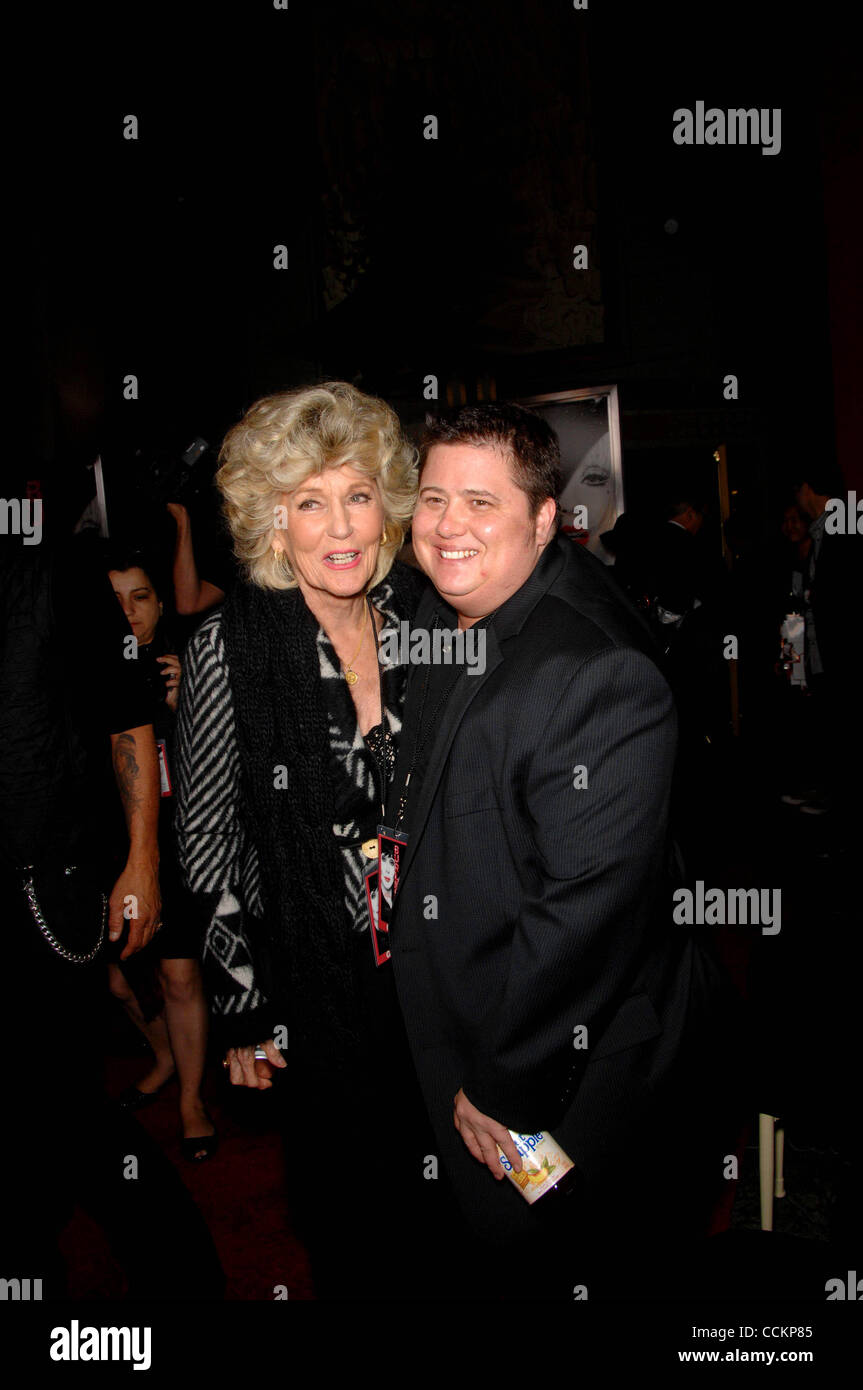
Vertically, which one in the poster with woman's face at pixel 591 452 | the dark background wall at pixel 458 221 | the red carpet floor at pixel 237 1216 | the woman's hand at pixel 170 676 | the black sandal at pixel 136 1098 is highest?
the dark background wall at pixel 458 221

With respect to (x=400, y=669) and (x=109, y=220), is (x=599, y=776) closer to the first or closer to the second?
(x=400, y=669)

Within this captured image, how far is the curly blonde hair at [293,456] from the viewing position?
1.82m

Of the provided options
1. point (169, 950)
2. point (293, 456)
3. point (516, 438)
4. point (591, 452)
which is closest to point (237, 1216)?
point (169, 950)

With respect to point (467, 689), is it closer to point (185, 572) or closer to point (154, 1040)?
point (154, 1040)

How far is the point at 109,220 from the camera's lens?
16.1 feet

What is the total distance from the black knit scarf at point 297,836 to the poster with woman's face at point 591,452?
6.20m

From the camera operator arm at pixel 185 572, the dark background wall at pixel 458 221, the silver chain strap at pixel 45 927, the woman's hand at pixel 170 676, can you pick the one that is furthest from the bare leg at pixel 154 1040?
the dark background wall at pixel 458 221

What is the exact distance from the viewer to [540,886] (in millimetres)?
1465

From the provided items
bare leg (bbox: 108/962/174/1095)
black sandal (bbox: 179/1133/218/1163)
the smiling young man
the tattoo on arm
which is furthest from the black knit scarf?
bare leg (bbox: 108/962/174/1095)

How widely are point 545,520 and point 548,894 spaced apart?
2.27 feet

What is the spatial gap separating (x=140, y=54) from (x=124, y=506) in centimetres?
291

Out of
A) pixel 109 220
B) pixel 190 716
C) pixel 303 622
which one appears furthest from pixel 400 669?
pixel 109 220

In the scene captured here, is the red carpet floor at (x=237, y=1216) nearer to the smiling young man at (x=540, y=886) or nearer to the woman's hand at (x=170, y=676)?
the smiling young man at (x=540, y=886)

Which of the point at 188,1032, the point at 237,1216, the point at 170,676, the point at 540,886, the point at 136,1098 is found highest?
the point at 170,676
